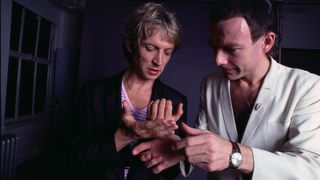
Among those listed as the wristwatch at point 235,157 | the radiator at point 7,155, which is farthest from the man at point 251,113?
the radiator at point 7,155

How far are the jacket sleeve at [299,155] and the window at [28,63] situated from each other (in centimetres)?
234

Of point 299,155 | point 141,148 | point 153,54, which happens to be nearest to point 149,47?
point 153,54

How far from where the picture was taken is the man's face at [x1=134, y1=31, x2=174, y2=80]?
137 cm

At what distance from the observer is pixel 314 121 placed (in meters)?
0.98

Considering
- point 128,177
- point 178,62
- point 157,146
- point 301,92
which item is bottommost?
point 128,177

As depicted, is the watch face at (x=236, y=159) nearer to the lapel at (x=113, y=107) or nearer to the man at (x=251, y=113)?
the man at (x=251, y=113)

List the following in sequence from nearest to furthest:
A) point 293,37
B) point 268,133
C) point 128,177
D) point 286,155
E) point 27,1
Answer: point 286,155, point 268,133, point 128,177, point 27,1, point 293,37

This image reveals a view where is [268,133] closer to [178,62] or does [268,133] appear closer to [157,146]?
[157,146]

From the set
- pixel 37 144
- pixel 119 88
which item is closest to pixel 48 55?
pixel 37 144

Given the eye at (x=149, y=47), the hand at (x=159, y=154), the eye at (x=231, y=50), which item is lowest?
the hand at (x=159, y=154)

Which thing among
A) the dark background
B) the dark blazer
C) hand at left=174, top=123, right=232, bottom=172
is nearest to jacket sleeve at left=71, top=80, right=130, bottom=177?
the dark blazer

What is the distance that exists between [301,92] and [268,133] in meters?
0.20

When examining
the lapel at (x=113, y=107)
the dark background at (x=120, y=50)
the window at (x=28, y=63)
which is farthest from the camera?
the dark background at (x=120, y=50)

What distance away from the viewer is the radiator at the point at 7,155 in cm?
68
